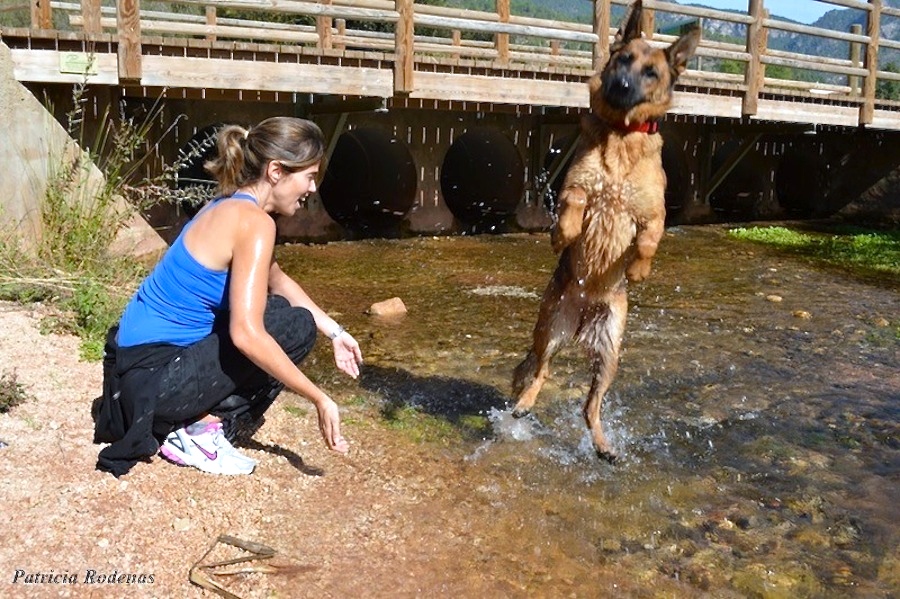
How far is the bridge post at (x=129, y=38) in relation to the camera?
727 cm

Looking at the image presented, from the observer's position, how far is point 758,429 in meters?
4.68

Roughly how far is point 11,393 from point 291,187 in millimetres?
1591

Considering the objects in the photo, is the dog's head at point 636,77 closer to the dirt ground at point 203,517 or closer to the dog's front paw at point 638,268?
the dog's front paw at point 638,268

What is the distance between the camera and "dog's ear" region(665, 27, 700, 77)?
4.50 m

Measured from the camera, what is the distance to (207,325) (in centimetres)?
344

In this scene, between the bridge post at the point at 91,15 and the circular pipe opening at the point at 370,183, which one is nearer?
the bridge post at the point at 91,15

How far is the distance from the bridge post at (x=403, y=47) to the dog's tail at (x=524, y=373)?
17.0ft

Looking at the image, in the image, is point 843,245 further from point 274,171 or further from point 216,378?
point 216,378

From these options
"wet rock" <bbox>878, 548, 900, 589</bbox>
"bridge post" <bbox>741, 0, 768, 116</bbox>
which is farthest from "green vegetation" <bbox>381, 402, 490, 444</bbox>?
"bridge post" <bbox>741, 0, 768, 116</bbox>

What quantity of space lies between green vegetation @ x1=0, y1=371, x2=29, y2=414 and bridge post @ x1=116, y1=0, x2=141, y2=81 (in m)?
4.17

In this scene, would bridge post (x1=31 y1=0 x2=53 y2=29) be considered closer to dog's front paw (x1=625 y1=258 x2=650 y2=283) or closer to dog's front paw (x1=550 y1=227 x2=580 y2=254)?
dog's front paw (x1=550 y1=227 x2=580 y2=254)

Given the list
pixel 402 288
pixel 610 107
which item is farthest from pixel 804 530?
pixel 402 288

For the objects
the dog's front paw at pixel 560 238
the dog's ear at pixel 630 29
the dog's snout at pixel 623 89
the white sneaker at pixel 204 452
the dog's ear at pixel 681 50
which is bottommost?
the white sneaker at pixel 204 452

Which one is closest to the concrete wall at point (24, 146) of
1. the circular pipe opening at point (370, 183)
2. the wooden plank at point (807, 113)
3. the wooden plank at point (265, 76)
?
the wooden plank at point (265, 76)
